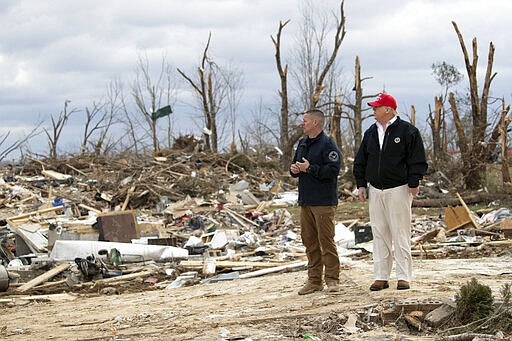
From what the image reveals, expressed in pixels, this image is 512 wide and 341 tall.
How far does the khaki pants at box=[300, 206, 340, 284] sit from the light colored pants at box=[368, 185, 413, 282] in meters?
0.51

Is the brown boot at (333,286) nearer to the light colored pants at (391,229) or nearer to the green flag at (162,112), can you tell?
the light colored pants at (391,229)

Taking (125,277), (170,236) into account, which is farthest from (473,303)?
(170,236)

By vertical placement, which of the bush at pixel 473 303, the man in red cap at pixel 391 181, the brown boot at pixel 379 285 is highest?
the man in red cap at pixel 391 181

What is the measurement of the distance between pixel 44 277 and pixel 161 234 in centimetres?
410

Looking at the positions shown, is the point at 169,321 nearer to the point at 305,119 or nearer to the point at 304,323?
the point at 304,323

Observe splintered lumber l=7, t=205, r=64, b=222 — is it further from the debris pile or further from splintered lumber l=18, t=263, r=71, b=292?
splintered lumber l=18, t=263, r=71, b=292

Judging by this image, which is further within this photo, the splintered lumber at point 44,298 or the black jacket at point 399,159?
the splintered lumber at point 44,298

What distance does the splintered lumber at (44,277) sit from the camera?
33.5 ft

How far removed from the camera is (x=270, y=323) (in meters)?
5.98

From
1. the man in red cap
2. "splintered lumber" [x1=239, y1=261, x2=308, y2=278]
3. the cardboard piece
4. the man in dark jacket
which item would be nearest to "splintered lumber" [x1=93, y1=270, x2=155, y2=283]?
"splintered lumber" [x1=239, y1=261, x2=308, y2=278]

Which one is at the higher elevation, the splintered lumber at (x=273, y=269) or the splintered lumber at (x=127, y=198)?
the splintered lumber at (x=127, y=198)

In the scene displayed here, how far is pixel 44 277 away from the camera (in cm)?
1065

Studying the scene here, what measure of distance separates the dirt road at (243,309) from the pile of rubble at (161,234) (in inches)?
41.7

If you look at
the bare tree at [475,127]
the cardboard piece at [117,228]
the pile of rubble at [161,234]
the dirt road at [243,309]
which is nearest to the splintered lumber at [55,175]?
the pile of rubble at [161,234]
